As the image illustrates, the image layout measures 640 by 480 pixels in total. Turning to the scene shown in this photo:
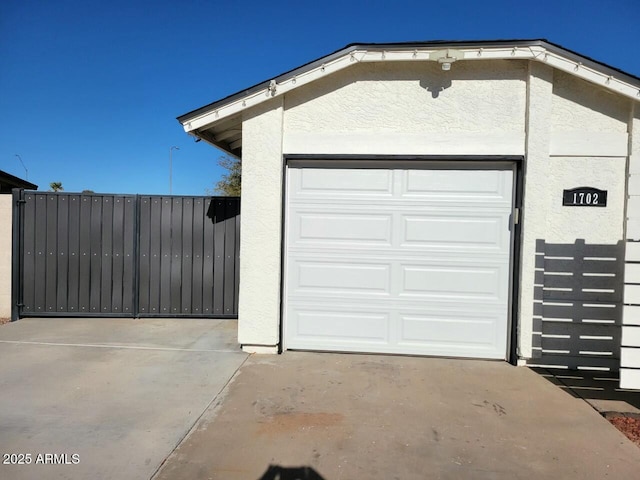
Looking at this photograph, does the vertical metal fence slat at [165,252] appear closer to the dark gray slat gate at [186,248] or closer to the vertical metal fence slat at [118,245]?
the dark gray slat gate at [186,248]

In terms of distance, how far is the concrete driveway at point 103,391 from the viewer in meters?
2.95

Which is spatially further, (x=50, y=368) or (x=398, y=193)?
(x=398, y=193)

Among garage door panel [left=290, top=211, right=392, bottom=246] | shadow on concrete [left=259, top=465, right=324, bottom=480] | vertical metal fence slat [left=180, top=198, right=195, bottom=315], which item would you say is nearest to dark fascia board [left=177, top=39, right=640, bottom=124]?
garage door panel [left=290, top=211, right=392, bottom=246]

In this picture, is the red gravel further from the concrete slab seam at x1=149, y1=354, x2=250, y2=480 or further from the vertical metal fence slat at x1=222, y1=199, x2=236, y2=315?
the vertical metal fence slat at x1=222, y1=199, x2=236, y2=315

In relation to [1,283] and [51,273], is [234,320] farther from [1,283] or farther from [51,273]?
[1,283]

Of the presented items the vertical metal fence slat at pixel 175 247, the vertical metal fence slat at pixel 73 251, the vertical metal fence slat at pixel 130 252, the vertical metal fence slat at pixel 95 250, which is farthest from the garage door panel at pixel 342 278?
the vertical metal fence slat at pixel 73 251

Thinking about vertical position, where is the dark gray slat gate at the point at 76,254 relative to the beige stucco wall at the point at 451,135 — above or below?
below

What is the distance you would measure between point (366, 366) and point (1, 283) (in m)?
6.12

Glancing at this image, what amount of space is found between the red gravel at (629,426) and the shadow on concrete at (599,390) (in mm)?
78

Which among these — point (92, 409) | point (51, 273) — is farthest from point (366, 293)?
point (51, 273)

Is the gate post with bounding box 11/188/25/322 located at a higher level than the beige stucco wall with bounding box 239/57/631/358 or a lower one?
A: lower

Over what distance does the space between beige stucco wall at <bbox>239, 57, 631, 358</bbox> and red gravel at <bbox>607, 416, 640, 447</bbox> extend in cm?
134

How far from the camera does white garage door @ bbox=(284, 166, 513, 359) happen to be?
5117mm

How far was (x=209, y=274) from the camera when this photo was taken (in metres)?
7.08
